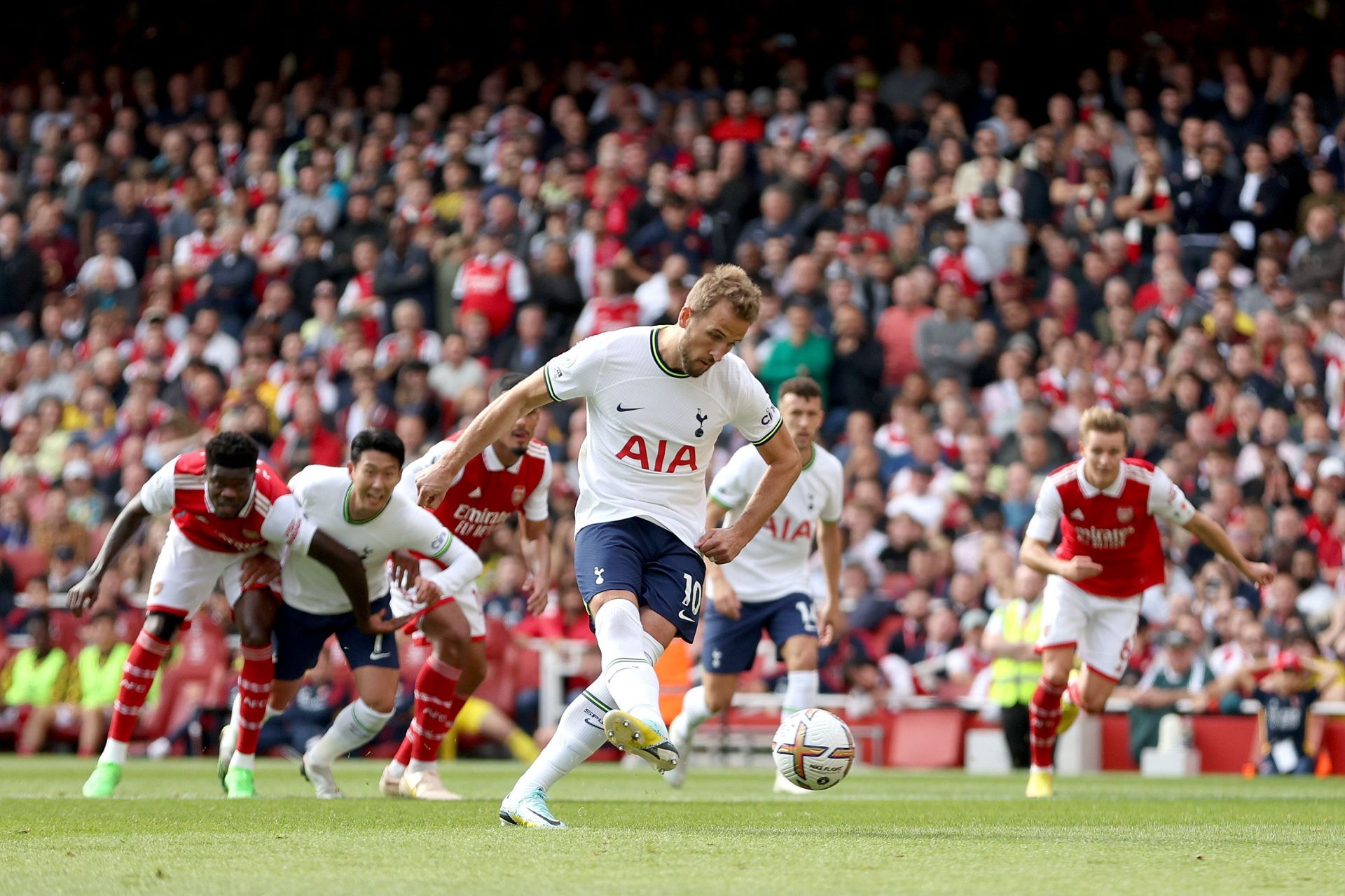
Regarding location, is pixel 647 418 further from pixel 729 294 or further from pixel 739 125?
pixel 739 125

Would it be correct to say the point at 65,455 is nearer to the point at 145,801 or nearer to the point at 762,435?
the point at 145,801

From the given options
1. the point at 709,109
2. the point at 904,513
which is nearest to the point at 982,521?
the point at 904,513

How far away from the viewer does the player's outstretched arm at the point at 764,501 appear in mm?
7277

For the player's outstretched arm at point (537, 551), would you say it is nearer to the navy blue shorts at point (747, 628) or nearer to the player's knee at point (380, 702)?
the player's knee at point (380, 702)

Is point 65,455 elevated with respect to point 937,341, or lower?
lower

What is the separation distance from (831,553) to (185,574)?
157 inches

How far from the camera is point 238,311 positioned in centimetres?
2261

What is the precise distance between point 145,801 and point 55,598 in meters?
9.98

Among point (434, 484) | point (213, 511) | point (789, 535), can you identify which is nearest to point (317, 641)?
point (213, 511)

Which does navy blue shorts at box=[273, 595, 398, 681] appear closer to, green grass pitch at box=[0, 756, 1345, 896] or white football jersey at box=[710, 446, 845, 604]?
green grass pitch at box=[0, 756, 1345, 896]

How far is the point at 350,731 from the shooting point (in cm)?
1031

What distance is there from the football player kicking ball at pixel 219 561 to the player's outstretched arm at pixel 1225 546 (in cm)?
471

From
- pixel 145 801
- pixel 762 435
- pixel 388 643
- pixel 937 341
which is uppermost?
pixel 937 341

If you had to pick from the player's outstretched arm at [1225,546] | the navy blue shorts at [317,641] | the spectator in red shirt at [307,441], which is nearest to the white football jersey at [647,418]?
the navy blue shorts at [317,641]
